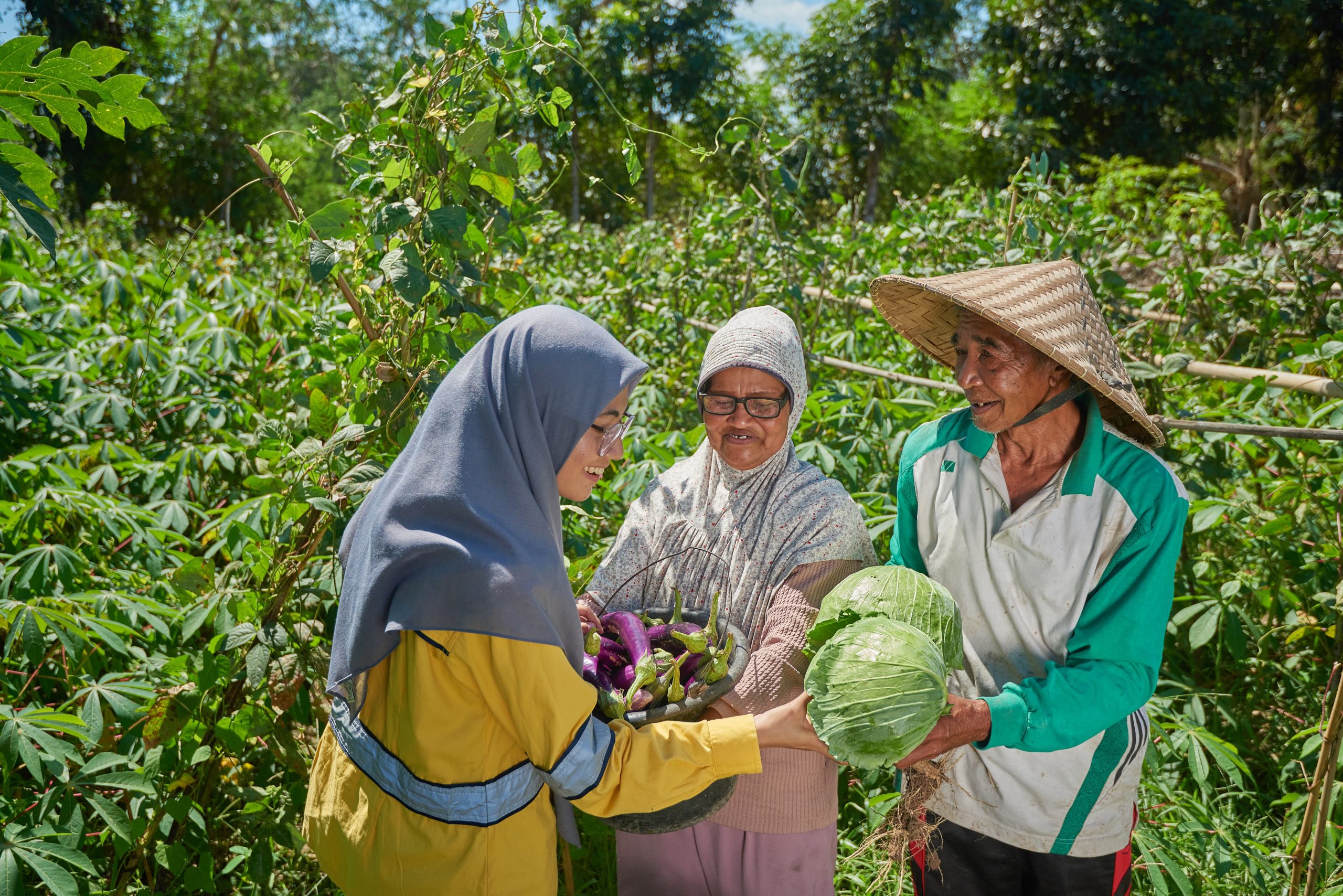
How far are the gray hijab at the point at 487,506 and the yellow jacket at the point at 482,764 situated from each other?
6cm

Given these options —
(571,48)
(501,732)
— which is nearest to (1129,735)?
(501,732)

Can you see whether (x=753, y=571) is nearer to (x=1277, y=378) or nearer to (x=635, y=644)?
(x=635, y=644)

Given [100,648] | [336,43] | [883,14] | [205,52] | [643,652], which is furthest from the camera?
[336,43]

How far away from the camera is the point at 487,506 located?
52.9 inches

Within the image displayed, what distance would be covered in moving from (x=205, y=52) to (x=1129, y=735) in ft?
102

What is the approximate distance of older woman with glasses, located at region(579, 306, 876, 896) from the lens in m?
1.79

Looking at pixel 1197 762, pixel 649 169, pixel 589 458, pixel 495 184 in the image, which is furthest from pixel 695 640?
pixel 649 169

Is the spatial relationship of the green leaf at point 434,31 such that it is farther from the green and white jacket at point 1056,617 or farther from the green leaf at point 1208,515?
the green leaf at point 1208,515

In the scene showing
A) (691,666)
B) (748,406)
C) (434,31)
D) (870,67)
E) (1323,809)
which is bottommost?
(1323,809)

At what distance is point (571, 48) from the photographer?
6.56 ft

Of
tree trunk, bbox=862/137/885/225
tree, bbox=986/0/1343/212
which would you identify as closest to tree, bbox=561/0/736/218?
tree trunk, bbox=862/137/885/225

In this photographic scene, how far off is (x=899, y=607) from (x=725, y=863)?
75cm

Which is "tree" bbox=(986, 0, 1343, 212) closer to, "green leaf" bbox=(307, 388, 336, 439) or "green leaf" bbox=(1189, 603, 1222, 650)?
"green leaf" bbox=(1189, 603, 1222, 650)

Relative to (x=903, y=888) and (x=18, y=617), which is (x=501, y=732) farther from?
(x=903, y=888)
